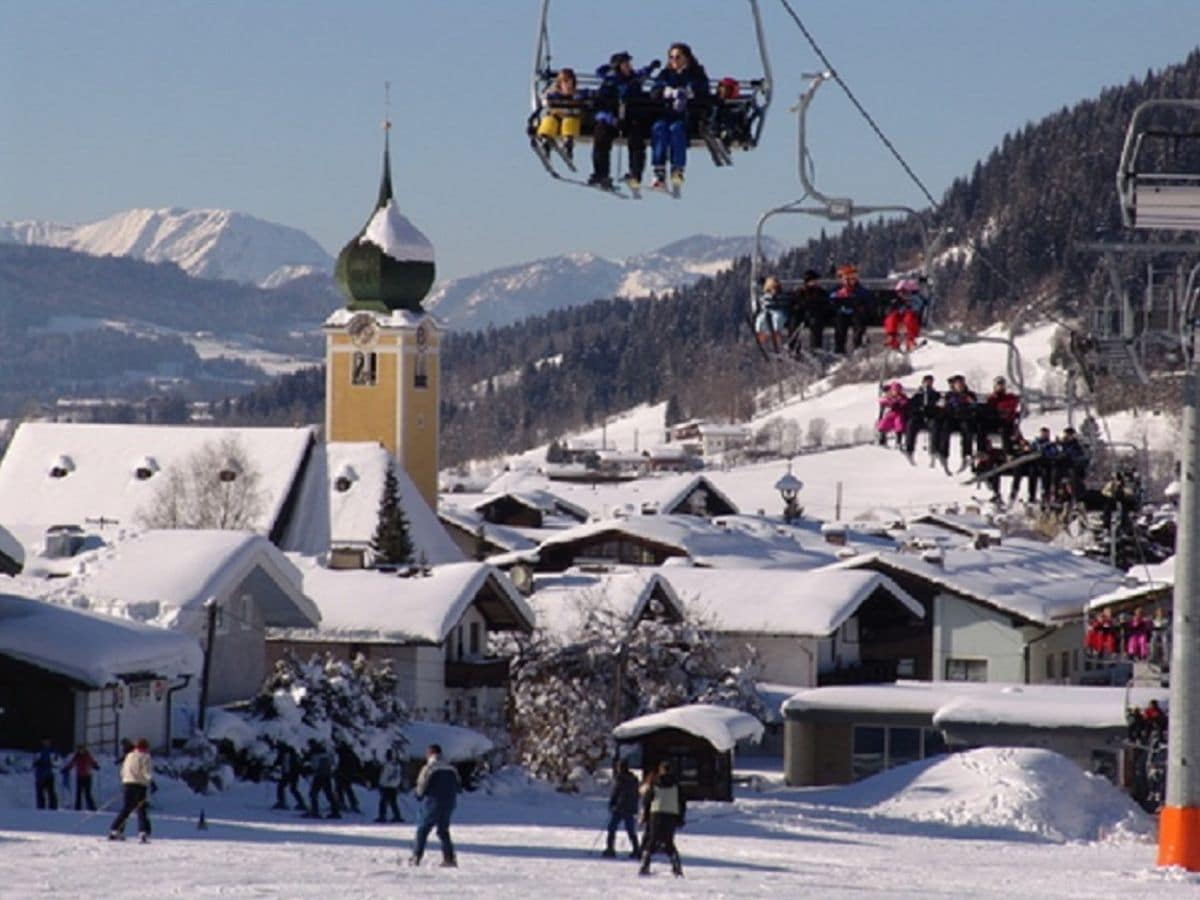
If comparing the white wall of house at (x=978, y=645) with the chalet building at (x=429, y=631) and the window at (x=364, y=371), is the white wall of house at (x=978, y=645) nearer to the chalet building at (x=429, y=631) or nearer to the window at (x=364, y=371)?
the chalet building at (x=429, y=631)

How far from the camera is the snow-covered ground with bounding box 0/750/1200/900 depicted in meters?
23.1

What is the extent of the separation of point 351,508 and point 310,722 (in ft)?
157

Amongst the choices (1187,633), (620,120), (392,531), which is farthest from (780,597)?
(620,120)

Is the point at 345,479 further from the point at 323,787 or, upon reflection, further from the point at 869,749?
the point at 323,787

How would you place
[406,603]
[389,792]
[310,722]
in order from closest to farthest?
[389,792] < [310,722] < [406,603]

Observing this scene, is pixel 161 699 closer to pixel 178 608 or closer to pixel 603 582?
pixel 178 608

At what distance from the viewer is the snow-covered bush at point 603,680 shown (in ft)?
170

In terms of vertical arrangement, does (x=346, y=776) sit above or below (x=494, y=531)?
below

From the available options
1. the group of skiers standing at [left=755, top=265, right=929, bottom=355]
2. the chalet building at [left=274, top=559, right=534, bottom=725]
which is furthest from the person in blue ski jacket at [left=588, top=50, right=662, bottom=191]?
the chalet building at [left=274, top=559, right=534, bottom=725]

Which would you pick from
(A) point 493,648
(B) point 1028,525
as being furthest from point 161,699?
(B) point 1028,525

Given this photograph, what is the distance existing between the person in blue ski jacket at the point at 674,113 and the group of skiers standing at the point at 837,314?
13.3 ft

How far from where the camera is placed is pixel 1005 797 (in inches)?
1769

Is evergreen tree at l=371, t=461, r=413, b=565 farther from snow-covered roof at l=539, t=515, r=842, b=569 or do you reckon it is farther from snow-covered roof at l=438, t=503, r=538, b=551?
snow-covered roof at l=438, t=503, r=538, b=551

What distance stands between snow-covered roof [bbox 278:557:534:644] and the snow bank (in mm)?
11170
